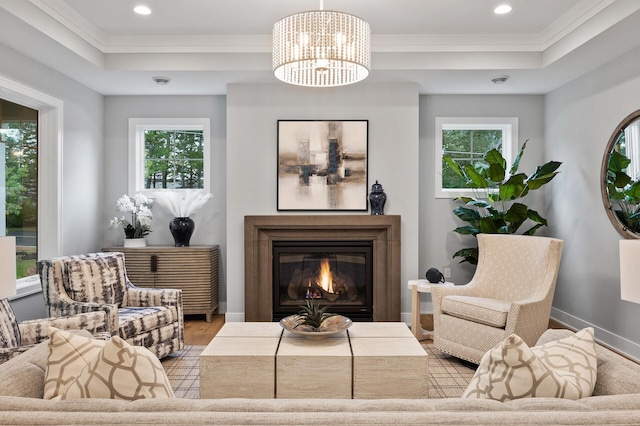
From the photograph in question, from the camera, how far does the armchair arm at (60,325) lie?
2529 mm

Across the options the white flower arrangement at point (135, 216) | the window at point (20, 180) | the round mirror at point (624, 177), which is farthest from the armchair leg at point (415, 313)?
the window at point (20, 180)

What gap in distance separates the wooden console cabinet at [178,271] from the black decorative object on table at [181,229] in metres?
0.17

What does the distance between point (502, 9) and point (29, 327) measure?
12.6 feet

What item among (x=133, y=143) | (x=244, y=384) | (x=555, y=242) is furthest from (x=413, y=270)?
(x=133, y=143)

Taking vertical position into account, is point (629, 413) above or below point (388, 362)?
above

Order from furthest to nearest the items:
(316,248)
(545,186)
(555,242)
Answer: (545,186), (316,248), (555,242)

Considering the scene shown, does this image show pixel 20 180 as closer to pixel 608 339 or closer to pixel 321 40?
pixel 321 40

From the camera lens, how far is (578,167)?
4.44 meters

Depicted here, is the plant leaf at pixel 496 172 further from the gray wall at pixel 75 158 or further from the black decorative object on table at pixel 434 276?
the gray wall at pixel 75 158

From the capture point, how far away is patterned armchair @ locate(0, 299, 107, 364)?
227 centimetres

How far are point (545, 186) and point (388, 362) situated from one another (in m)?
3.49

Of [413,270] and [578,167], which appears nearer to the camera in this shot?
[578,167]

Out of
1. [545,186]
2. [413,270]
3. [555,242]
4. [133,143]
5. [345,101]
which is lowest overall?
[413,270]

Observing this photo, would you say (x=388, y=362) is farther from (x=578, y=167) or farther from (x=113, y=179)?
(x=113, y=179)
